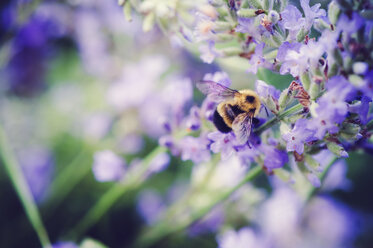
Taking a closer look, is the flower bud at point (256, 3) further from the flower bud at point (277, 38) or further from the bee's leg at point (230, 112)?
the bee's leg at point (230, 112)

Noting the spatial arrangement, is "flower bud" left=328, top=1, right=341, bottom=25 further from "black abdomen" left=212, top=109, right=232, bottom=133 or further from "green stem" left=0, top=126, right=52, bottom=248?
"green stem" left=0, top=126, right=52, bottom=248

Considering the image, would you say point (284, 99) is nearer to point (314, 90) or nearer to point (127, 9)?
point (314, 90)

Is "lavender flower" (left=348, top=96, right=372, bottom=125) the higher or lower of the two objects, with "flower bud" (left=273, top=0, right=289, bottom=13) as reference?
lower

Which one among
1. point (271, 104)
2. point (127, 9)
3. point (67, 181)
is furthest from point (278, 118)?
point (67, 181)

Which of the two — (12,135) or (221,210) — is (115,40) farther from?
(221,210)

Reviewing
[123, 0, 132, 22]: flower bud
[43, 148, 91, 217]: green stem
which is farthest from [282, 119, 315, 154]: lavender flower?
[43, 148, 91, 217]: green stem

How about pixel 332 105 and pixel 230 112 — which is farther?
pixel 230 112

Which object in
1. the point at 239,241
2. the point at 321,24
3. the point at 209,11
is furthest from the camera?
the point at 239,241

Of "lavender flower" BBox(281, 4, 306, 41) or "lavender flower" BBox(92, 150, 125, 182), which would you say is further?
"lavender flower" BBox(92, 150, 125, 182)
